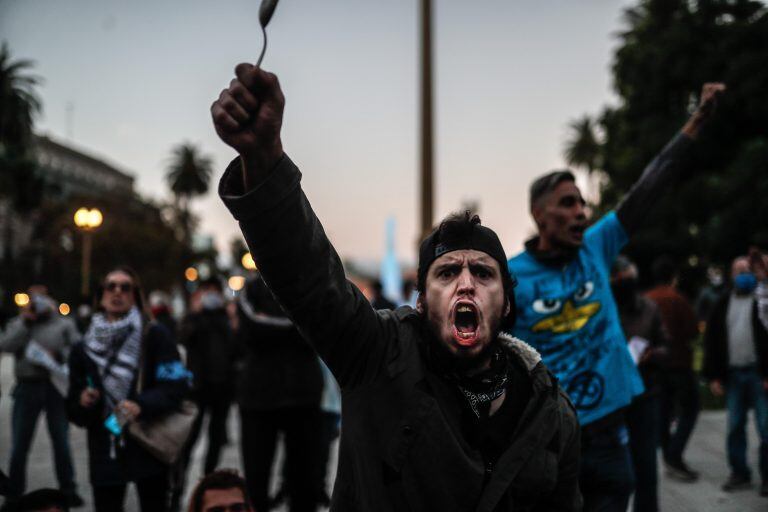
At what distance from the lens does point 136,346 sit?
4051mm

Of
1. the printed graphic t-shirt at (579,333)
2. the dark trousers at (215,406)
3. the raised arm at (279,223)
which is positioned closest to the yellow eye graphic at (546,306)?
the printed graphic t-shirt at (579,333)

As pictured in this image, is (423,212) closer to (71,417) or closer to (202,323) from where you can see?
(202,323)

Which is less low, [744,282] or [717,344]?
[744,282]

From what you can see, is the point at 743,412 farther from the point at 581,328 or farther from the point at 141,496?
the point at 141,496

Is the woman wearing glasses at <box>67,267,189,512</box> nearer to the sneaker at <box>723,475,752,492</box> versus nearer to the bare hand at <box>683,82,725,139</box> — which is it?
the bare hand at <box>683,82,725,139</box>

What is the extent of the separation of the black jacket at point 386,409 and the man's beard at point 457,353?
0.04 m


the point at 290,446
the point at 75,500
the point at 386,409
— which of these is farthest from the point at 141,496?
the point at 386,409

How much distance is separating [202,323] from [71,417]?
3.61 m

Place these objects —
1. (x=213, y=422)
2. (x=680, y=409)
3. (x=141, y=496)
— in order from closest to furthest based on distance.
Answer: (x=141, y=496) < (x=213, y=422) < (x=680, y=409)

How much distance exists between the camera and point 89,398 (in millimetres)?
3799

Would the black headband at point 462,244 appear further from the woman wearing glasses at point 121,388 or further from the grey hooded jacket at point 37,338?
the grey hooded jacket at point 37,338

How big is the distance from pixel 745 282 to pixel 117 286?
546cm

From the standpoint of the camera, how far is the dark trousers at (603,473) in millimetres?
2971

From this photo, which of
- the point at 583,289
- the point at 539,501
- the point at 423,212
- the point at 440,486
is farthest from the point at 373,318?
the point at 423,212
